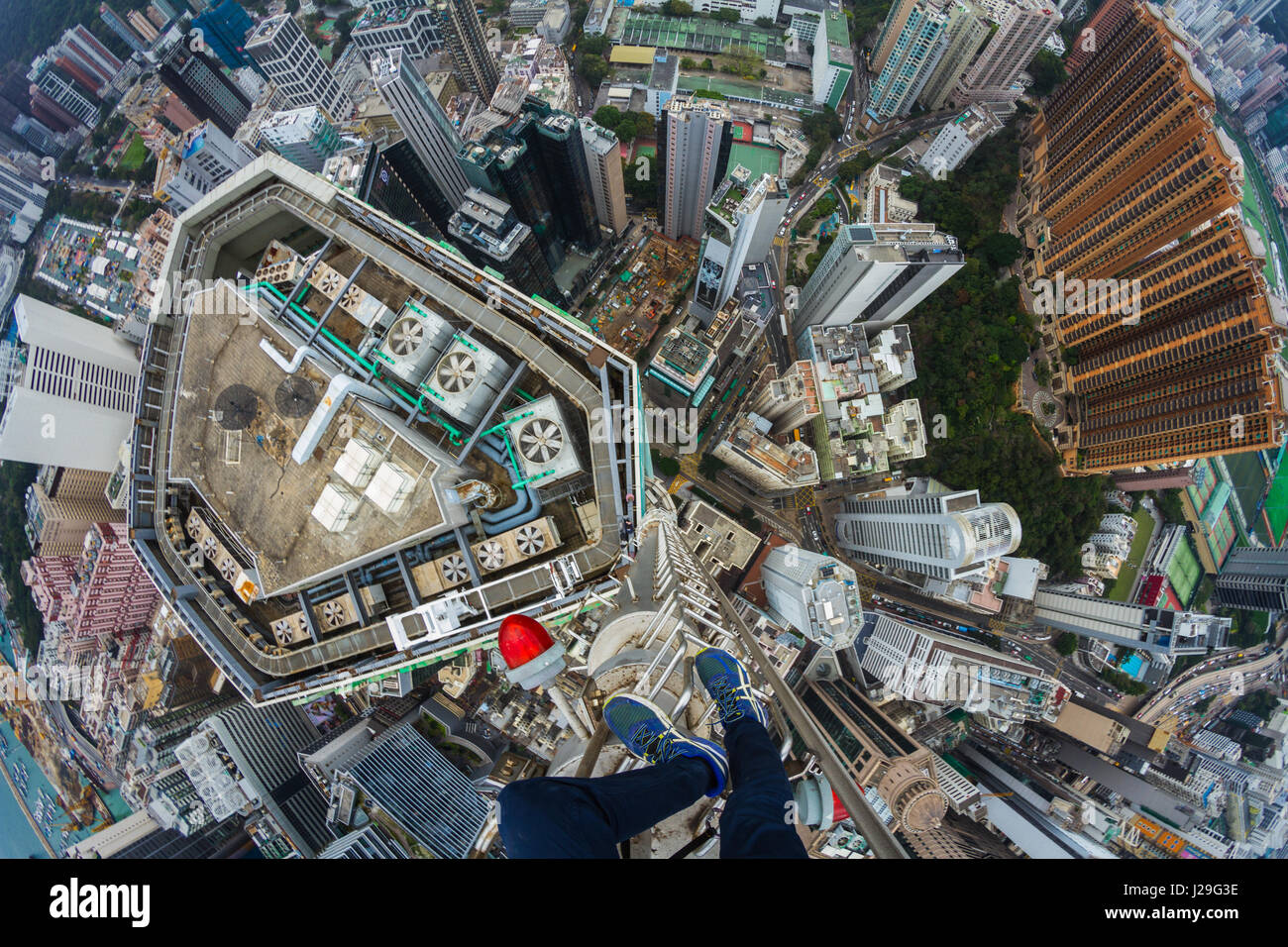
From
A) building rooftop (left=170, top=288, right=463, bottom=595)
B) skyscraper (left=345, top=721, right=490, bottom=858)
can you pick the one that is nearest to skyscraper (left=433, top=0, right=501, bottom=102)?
building rooftop (left=170, top=288, right=463, bottom=595)

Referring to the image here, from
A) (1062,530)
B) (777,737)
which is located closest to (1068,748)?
(1062,530)

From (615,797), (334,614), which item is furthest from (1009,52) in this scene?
(334,614)

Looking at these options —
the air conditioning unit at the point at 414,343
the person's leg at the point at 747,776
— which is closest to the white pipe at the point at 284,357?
the air conditioning unit at the point at 414,343

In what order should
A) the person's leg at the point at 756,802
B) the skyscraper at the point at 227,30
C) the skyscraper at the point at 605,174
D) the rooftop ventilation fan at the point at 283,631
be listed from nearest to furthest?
the person's leg at the point at 756,802 → the rooftop ventilation fan at the point at 283,631 → the skyscraper at the point at 605,174 → the skyscraper at the point at 227,30

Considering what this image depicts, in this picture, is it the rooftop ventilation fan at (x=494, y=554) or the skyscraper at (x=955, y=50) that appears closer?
the rooftop ventilation fan at (x=494, y=554)

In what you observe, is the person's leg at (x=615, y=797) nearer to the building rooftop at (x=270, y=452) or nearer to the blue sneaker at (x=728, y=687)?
the blue sneaker at (x=728, y=687)

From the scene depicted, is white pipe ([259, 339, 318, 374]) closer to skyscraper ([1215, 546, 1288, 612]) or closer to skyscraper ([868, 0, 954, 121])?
skyscraper ([868, 0, 954, 121])

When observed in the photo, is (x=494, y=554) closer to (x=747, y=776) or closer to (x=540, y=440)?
(x=540, y=440)
